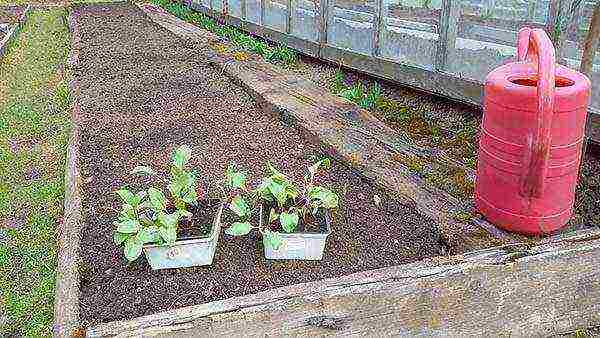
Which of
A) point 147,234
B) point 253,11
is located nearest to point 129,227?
point 147,234

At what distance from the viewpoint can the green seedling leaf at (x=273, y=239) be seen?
2125 mm

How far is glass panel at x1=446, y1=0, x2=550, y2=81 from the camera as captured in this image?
3992mm

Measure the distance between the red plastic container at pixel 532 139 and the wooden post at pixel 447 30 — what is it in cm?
225

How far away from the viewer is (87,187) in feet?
9.87

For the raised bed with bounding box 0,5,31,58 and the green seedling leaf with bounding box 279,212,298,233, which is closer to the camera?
the green seedling leaf with bounding box 279,212,298,233

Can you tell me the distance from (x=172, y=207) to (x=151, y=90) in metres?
2.56

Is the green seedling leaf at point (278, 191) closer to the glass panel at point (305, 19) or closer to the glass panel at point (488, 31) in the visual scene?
the glass panel at point (488, 31)

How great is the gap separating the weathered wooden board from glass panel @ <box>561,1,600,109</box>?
4.12 feet

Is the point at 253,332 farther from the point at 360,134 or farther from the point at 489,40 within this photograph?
the point at 489,40

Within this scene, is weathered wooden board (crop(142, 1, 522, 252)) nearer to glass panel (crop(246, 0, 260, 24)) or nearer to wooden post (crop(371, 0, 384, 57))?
wooden post (crop(371, 0, 384, 57))

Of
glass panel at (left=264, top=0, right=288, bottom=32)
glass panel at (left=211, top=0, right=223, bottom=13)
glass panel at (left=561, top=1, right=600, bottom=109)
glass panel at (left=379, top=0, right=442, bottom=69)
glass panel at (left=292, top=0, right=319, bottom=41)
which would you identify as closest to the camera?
glass panel at (left=561, top=1, right=600, bottom=109)

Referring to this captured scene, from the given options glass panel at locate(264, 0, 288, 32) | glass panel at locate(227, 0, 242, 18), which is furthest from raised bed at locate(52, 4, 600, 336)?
glass panel at locate(227, 0, 242, 18)

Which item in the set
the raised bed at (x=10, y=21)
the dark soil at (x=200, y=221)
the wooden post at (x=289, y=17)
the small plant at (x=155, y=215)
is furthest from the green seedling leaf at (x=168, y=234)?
the raised bed at (x=10, y=21)

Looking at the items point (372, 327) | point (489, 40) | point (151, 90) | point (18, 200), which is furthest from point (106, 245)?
point (489, 40)
